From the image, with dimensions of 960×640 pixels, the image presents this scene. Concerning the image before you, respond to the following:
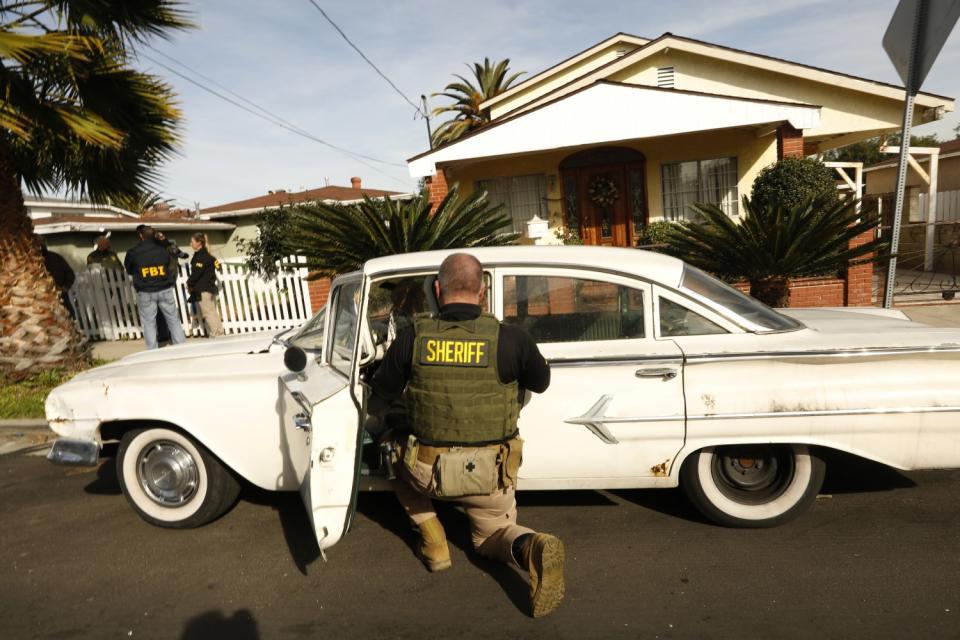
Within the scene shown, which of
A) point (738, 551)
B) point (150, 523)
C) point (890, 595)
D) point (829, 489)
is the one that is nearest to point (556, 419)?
point (738, 551)

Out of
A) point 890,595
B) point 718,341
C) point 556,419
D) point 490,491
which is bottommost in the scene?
point 890,595

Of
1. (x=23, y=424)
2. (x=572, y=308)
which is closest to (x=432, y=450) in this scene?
(x=572, y=308)

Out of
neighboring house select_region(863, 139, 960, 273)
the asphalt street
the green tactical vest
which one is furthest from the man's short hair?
neighboring house select_region(863, 139, 960, 273)

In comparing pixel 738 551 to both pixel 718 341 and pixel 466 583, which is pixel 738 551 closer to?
pixel 718 341

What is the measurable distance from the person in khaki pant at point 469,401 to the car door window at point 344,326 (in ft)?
1.26

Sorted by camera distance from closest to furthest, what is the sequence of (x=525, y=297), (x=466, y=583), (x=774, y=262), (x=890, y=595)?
(x=890, y=595) → (x=466, y=583) → (x=525, y=297) → (x=774, y=262)

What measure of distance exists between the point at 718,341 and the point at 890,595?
132cm

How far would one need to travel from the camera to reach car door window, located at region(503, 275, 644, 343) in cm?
312

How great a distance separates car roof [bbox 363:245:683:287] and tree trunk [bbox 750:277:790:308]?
305cm

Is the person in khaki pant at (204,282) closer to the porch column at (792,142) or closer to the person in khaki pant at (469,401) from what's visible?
the person in khaki pant at (469,401)

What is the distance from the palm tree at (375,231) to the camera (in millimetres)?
5805

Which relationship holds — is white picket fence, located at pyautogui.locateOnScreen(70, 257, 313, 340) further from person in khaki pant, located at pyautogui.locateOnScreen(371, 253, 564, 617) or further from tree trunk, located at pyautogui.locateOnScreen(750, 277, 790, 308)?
person in khaki pant, located at pyautogui.locateOnScreen(371, 253, 564, 617)

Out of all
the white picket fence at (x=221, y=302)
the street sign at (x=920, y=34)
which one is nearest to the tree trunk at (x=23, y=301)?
the white picket fence at (x=221, y=302)

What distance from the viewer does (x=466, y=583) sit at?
288cm
